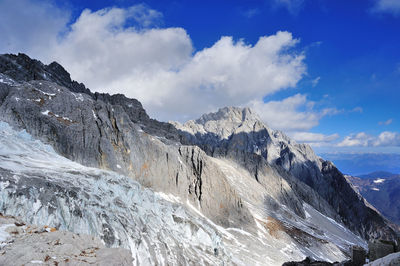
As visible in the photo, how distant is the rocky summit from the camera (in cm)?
2866

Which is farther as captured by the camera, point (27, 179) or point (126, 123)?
point (126, 123)

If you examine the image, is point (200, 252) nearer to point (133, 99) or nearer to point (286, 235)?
point (286, 235)

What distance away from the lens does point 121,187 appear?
130ft

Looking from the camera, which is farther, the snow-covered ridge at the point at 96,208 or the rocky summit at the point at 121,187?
the rocky summit at the point at 121,187

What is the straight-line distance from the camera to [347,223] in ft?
586

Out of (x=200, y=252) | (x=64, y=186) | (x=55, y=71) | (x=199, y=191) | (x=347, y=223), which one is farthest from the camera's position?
(x=347, y=223)

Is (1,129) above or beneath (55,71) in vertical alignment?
beneath

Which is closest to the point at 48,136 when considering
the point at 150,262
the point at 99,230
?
the point at 99,230

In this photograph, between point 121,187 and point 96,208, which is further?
point 121,187

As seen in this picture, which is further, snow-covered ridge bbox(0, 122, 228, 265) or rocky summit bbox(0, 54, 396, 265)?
rocky summit bbox(0, 54, 396, 265)

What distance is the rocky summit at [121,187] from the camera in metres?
28.7

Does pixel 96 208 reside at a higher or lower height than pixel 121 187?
lower

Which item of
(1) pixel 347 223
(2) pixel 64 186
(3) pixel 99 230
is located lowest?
(1) pixel 347 223

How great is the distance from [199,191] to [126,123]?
101 ft
